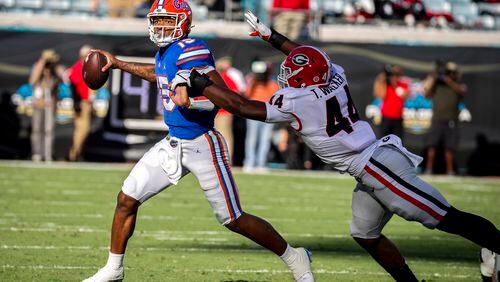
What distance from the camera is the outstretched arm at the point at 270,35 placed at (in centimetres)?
616

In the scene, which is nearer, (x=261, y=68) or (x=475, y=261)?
(x=475, y=261)

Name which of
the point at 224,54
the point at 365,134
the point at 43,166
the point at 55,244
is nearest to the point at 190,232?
the point at 55,244

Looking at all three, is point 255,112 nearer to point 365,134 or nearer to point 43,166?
point 365,134

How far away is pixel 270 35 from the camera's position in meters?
6.27

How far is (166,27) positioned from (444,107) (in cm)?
911

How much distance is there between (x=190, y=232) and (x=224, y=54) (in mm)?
6784

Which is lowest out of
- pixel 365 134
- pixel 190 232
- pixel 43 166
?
pixel 43 166

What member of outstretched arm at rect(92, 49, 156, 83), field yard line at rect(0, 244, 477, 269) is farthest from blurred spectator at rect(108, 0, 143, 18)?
outstretched arm at rect(92, 49, 156, 83)

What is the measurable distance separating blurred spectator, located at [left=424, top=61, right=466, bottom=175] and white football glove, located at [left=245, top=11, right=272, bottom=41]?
27.7 feet

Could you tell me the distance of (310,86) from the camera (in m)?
5.43

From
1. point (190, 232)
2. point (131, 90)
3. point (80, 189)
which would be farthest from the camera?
point (131, 90)

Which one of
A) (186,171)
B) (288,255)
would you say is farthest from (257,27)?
(288,255)

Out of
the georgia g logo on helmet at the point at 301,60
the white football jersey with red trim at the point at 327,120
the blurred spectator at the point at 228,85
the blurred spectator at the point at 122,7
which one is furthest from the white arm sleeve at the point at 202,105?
the blurred spectator at the point at 122,7

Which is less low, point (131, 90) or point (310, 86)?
point (310, 86)
